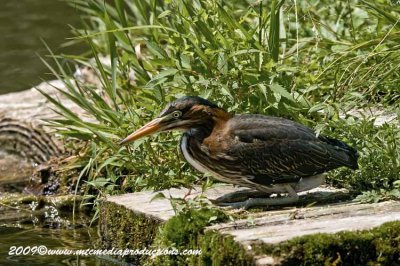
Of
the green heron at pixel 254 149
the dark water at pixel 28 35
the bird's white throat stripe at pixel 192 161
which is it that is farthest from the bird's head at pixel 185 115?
the dark water at pixel 28 35

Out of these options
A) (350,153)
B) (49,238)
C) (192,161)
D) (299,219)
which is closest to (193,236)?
(299,219)

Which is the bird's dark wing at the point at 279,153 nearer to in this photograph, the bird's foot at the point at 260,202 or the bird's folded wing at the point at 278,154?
the bird's folded wing at the point at 278,154

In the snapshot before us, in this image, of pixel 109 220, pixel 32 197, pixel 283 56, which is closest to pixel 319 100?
pixel 283 56

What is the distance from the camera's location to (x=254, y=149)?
621 cm

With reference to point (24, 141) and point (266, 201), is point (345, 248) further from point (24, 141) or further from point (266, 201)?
point (24, 141)

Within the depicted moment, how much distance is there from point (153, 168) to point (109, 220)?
591 millimetres

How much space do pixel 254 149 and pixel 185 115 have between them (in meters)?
0.45

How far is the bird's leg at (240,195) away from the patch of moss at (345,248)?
51.9 inches

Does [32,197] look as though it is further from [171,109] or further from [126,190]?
[171,109]

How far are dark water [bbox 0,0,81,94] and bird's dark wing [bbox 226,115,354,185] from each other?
586 centimetres

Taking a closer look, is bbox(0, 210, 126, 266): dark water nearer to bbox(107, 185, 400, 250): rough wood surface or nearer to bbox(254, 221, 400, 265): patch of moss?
bbox(107, 185, 400, 250): rough wood surface

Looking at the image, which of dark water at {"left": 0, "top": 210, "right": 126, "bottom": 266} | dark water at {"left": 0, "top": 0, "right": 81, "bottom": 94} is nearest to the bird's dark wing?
dark water at {"left": 0, "top": 210, "right": 126, "bottom": 266}

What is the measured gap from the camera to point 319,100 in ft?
24.6

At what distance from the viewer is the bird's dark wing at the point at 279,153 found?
6.20 m
